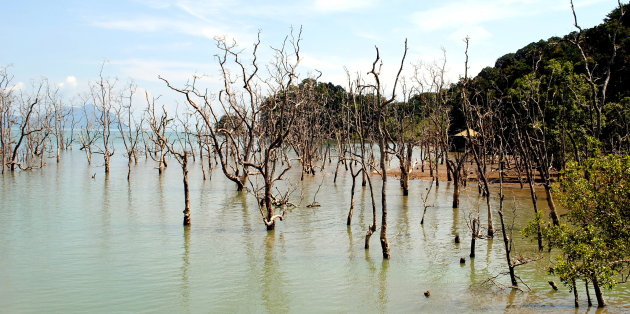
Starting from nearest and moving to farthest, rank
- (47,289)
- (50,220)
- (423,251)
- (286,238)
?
(47,289) < (423,251) < (286,238) < (50,220)

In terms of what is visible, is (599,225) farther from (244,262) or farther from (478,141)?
(478,141)

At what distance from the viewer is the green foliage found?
37.9 ft

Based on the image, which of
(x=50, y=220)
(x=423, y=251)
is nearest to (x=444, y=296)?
(x=423, y=251)

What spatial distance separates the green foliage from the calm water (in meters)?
2.78

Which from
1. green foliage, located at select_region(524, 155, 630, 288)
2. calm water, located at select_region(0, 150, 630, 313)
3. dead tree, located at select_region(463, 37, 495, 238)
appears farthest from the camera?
dead tree, located at select_region(463, 37, 495, 238)

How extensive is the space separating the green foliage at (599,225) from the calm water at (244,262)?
2777 millimetres

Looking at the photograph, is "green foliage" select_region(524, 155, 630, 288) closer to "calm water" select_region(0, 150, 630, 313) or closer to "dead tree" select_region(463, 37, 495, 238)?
"calm water" select_region(0, 150, 630, 313)

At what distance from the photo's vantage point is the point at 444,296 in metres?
15.7

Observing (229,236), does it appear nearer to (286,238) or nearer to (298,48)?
(286,238)

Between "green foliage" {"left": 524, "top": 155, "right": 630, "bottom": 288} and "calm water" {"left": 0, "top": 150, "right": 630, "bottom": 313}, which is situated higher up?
"green foliage" {"left": 524, "top": 155, "right": 630, "bottom": 288}

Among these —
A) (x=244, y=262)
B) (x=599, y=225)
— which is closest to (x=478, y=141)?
(x=244, y=262)

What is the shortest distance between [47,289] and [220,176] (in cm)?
3203

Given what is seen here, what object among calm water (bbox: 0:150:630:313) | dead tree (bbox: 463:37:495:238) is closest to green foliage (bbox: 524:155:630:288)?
calm water (bbox: 0:150:630:313)

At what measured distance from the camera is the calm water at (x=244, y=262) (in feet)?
50.2
